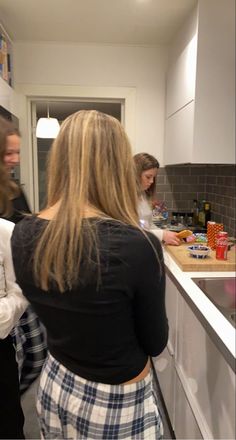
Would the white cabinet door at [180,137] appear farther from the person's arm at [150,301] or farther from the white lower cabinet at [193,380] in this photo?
the person's arm at [150,301]

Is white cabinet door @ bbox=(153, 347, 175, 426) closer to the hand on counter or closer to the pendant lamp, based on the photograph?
the hand on counter

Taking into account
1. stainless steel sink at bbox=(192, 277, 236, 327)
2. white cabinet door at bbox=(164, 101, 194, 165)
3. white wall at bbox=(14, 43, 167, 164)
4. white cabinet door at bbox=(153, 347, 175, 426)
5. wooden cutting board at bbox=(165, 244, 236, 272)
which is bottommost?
white cabinet door at bbox=(153, 347, 175, 426)

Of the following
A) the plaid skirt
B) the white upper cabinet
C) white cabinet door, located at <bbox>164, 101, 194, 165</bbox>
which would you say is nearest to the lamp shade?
white cabinet door, located at <bbox>164, 101, 194, 165</bbox>

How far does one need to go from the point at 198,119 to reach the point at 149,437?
5.07ft

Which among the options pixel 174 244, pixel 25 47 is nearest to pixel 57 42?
pixel 25 47

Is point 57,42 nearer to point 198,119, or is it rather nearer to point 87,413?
point 198,119

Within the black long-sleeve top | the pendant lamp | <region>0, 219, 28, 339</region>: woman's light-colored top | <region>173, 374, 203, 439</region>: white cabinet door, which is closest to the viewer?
the black long-sleeve top

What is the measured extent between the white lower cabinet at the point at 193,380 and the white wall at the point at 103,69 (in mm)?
1599

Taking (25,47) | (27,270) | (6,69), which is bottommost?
(27,270)

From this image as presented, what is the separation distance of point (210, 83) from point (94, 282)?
5.15ft

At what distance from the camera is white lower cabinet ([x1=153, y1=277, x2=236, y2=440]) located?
851 mm

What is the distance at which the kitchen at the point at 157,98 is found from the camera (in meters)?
1.84

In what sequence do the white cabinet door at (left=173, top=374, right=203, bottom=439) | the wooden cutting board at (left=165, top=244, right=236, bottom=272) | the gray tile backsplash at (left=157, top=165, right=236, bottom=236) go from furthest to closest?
1. the gray tile backsplash at (left=157, top=165, right=236, bottom=236)
2. the wooden cutting board at (left=165, top=244, right=236, bottom=272)
3. the white cabinet door at (left=173, top=374, right=203, bottom=439)

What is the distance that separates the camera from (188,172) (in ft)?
8.68
